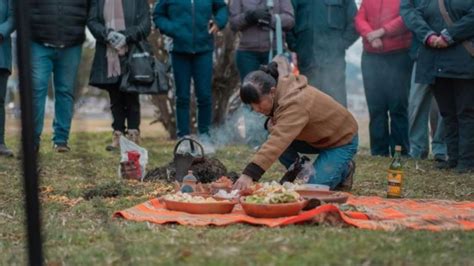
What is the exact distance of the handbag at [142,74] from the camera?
27.2 feet

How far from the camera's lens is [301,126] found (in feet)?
18.6

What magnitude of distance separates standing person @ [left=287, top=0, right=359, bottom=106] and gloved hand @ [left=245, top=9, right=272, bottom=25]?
0.51 m

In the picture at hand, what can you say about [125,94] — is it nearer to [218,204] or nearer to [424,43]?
[424,43]

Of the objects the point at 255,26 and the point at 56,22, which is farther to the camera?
the point at 255,26

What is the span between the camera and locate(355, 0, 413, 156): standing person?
340 inches

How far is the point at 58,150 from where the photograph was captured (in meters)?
8.53

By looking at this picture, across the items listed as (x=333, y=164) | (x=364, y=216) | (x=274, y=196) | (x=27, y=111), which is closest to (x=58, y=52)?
(x=333, y=164)

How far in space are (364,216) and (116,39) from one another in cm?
422

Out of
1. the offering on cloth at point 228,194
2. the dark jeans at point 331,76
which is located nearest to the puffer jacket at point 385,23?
the dark jeans at point 331,76

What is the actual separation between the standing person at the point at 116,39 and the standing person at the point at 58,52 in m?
0.18

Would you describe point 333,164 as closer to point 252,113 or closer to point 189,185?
point 189,185

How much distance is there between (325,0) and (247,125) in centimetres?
165

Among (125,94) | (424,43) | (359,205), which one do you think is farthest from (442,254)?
(125,94)

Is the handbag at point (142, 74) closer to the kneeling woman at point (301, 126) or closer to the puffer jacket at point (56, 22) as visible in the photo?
the puffer jacket at point (56, 22)
